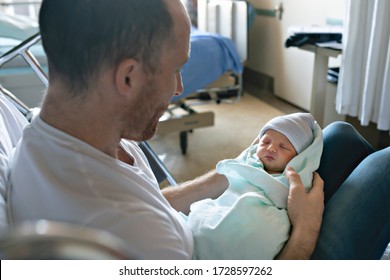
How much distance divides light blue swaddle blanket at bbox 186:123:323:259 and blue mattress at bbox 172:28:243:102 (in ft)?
4.62

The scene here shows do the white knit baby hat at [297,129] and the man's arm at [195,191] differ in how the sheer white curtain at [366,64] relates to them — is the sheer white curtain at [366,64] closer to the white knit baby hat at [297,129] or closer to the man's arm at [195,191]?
the white knit baby hat at [297,129]

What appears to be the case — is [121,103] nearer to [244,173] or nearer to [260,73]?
[244,173]

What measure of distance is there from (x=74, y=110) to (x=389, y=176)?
27.8 inches

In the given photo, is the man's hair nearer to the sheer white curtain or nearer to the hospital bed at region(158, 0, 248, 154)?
the sheer white curtain

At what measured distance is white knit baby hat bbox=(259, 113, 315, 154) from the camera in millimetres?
1147

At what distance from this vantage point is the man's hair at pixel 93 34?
67 centimetres

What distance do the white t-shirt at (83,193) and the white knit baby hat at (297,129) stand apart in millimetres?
535

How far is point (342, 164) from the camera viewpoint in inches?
43.4

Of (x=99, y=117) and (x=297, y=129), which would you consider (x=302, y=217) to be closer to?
(x=297, y=129)

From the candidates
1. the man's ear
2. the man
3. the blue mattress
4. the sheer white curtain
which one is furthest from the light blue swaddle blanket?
the blue mattress

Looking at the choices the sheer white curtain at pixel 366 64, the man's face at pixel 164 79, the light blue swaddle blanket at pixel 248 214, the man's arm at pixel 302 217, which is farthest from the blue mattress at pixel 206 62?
the man's face at pixel 164 79

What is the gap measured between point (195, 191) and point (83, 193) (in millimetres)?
581

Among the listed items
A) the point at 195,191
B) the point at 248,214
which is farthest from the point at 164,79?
the point at 195,191
